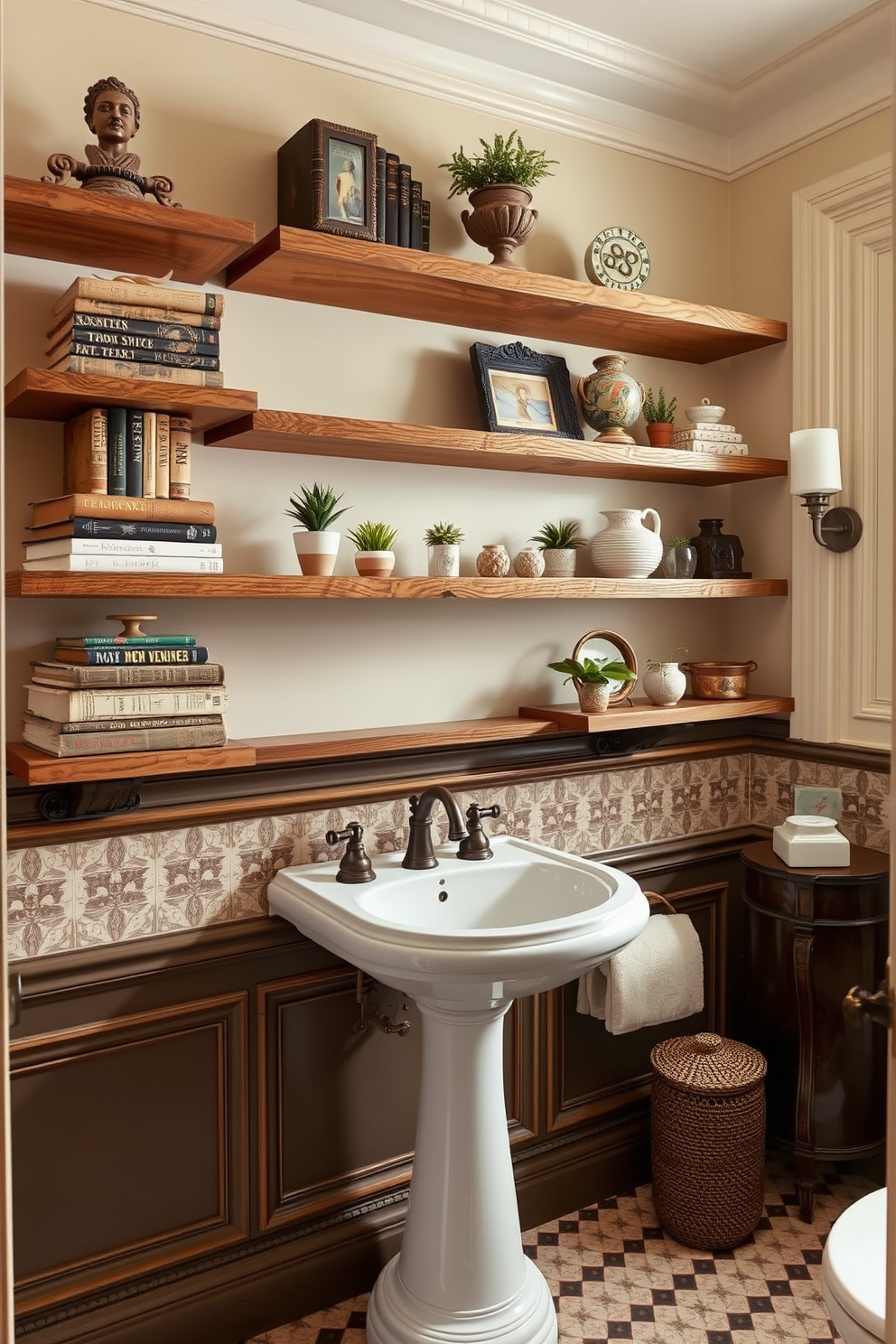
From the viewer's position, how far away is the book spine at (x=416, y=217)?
2.26m

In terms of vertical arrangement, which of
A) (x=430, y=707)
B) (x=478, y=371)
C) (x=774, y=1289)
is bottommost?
(x=774, y=1289)

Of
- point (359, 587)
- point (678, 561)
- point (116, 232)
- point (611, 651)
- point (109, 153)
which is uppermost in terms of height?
point (109, 153)

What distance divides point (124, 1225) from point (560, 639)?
1599 mm

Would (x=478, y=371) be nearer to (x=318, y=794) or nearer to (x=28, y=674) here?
(x=318, y=794)

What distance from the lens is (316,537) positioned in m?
2.10

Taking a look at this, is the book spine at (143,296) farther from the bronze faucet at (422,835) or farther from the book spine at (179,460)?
the bronze faucet at (422,835)

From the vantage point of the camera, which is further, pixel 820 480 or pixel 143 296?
pixel 820 480

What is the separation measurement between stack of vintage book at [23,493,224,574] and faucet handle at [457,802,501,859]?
74 cm

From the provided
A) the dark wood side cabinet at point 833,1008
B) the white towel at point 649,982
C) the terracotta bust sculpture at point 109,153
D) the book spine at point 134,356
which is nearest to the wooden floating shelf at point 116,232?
the terracotta bust sculpture at point 109,153

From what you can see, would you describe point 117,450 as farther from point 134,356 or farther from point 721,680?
point 721,680

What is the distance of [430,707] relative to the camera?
2467 mm

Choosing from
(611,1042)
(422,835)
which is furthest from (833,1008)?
(422,835)

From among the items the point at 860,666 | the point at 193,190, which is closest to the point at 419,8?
the point at 193,190

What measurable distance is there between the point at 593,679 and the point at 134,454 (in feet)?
3.78
